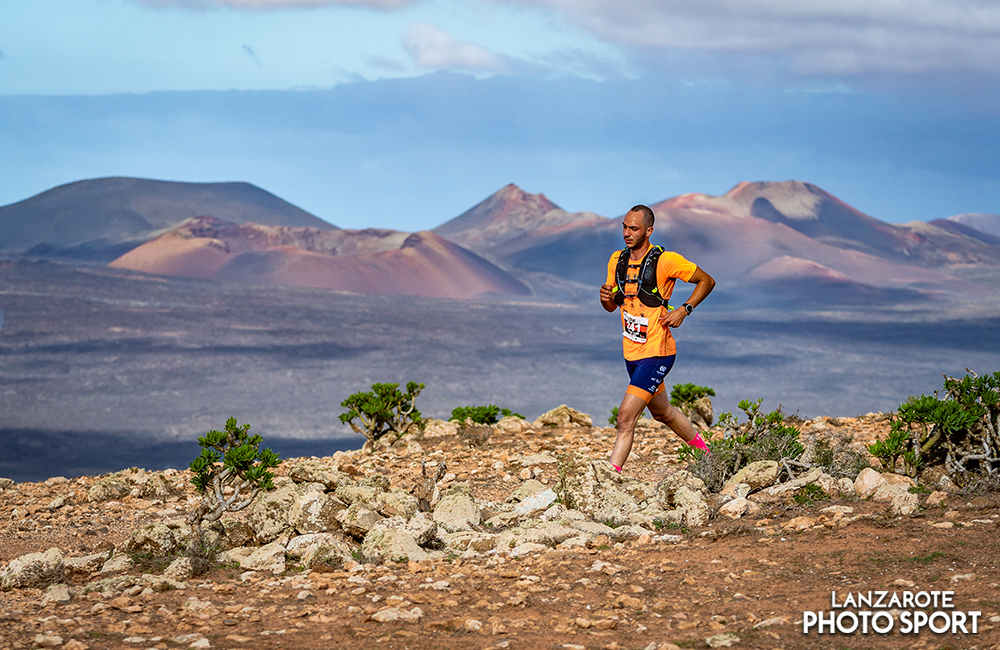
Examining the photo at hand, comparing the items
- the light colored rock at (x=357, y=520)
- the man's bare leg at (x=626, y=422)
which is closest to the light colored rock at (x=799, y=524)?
the man's bare leg at (x=626, y=422)

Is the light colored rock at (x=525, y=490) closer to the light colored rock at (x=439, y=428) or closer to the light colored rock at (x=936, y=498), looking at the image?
the light colored rock at (x=936, y=498)

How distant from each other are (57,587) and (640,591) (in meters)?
3.87

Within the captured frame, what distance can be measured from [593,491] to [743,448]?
6.10 ft

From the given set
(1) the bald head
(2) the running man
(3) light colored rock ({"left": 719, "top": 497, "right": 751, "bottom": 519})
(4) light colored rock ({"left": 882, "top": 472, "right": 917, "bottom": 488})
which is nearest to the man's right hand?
(2) the running man

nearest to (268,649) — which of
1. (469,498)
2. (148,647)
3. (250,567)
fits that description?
(148,647)

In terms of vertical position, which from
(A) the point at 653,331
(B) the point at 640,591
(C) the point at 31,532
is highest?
(A) the point at 653,331

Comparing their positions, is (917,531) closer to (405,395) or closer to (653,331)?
(653,331)

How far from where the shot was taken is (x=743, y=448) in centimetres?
883

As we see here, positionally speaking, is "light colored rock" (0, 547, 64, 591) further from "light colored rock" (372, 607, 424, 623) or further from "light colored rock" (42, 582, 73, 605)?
"light colored rock" (372, 607, 424, 623)

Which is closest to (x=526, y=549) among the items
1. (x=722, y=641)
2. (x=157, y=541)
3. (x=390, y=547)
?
(x=390, y=547)

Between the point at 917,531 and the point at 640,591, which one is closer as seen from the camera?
the point at 640,591

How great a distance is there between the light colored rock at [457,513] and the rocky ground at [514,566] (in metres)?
0.02

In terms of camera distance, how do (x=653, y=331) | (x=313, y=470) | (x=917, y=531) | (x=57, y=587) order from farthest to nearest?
(x=313, y=470), (x=653, y=331), (x=917, y=531), (x=57, y=587)

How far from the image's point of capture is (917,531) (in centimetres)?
643
